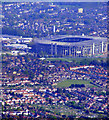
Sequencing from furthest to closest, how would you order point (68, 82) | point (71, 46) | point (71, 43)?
1. point (71, 43)
2. point (71, 46)
3. point (68, 82)

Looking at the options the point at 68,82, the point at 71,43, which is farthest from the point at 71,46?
the point at 68,82

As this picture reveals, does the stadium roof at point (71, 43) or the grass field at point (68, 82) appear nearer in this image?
the grass field at point (68, 82)

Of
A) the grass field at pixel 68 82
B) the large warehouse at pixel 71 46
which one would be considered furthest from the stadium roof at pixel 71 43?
the grass field at pixel 68 82

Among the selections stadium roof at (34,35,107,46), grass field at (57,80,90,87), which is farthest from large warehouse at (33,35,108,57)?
grass field at (57,80,90,87)

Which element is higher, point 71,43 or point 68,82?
point 71,43

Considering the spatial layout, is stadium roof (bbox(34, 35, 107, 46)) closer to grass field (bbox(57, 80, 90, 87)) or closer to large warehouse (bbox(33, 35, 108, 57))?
large warehouse (bbox(33, 35, 108, 57))

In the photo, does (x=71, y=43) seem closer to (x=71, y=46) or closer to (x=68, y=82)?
→ (x=71, y=46)

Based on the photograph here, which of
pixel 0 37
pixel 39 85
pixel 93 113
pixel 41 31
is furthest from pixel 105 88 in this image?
pixel 41 31

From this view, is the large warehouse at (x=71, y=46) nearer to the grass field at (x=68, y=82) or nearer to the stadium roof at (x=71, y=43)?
the stadium roof at (x=71, y=43)
